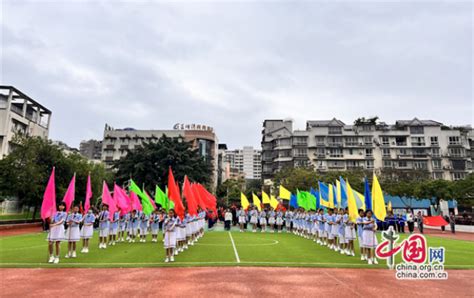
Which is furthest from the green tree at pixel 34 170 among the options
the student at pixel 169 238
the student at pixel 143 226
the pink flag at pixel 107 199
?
the student at pixel 169 238

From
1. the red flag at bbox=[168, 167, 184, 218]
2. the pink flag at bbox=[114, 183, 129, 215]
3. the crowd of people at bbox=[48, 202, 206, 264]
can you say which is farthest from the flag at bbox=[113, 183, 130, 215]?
the red flag at bbox=[168, 167, 184, 218]

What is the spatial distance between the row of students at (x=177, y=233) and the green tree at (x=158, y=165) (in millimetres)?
20492

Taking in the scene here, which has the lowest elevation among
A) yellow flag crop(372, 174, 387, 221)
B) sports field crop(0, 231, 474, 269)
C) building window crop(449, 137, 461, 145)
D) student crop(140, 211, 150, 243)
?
sports field crop(0, 231, 474, 269)

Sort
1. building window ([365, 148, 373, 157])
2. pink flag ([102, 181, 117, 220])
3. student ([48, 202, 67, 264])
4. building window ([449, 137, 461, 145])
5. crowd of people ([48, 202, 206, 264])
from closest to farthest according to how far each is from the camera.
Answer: student ([48, 202, 67, 264]) → crowd of people ([48, 202, 206, 264]) → pink flag ([102, 181, 117, 220]) → building window ([449, 137, 461, 145]) → building window ([365, 148, 373, 157])

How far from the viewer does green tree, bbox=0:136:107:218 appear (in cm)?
2670

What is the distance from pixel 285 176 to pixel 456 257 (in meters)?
34.6

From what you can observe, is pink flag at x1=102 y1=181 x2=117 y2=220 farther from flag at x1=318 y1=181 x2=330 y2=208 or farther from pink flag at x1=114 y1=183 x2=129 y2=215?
flag at x1=318 y1=181 x2=330 y2=208

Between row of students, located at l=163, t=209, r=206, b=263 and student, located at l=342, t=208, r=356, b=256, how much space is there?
734 cm

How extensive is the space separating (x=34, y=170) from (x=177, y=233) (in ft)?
64.1

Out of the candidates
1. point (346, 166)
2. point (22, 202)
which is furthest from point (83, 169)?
point (346, 166)

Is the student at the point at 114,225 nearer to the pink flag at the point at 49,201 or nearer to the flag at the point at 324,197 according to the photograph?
the pink flag at the point at 49,201

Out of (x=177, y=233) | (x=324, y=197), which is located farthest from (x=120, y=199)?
(x=324, y=197)

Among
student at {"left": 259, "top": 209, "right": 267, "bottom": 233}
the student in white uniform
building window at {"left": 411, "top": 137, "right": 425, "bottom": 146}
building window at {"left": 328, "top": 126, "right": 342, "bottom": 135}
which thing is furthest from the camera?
building window at {"left": 328, "top": 126, "right": 342, "bottom": 135}

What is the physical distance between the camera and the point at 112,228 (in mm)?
17438
